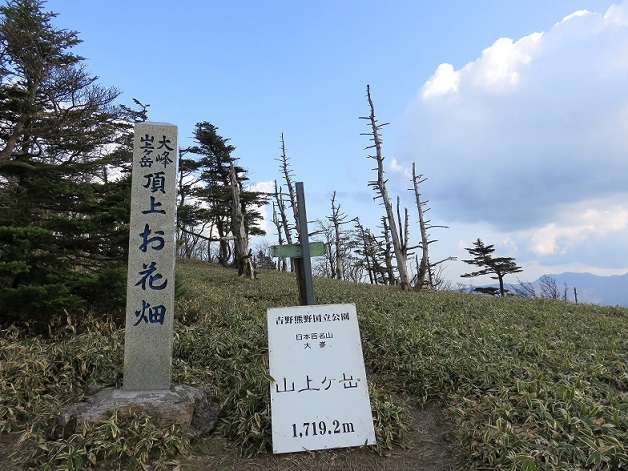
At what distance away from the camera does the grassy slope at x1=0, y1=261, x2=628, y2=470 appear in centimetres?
322

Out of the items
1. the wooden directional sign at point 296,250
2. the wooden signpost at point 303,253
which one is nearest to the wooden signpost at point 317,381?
the wooden signpost at point 303,253

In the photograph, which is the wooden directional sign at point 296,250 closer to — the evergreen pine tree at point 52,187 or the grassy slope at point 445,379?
the grassy slope at point 445,379

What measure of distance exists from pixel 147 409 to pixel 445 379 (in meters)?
3.18

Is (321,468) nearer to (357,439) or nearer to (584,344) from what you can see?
(357,439)

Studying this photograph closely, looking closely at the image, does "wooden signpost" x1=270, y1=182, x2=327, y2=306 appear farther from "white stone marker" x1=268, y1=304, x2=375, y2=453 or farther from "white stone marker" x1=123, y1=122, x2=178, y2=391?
"white stone marker" x1=123, y1=122, x2=178, y2=391

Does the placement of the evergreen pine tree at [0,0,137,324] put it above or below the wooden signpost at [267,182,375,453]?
above

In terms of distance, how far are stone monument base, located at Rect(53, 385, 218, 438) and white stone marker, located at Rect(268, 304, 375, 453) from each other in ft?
3.01

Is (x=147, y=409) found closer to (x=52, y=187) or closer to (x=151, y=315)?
(x=151, y=315)

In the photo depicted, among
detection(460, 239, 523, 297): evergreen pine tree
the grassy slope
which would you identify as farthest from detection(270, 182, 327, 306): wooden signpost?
detection(460, 239, 523, 297): evergreen pine tree

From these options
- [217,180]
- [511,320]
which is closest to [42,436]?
[511,320]

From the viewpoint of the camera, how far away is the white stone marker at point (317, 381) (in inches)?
131

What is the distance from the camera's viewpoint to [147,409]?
3.62m

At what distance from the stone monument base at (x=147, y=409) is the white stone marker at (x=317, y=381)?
918mm

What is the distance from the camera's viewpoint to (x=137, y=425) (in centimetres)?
342
